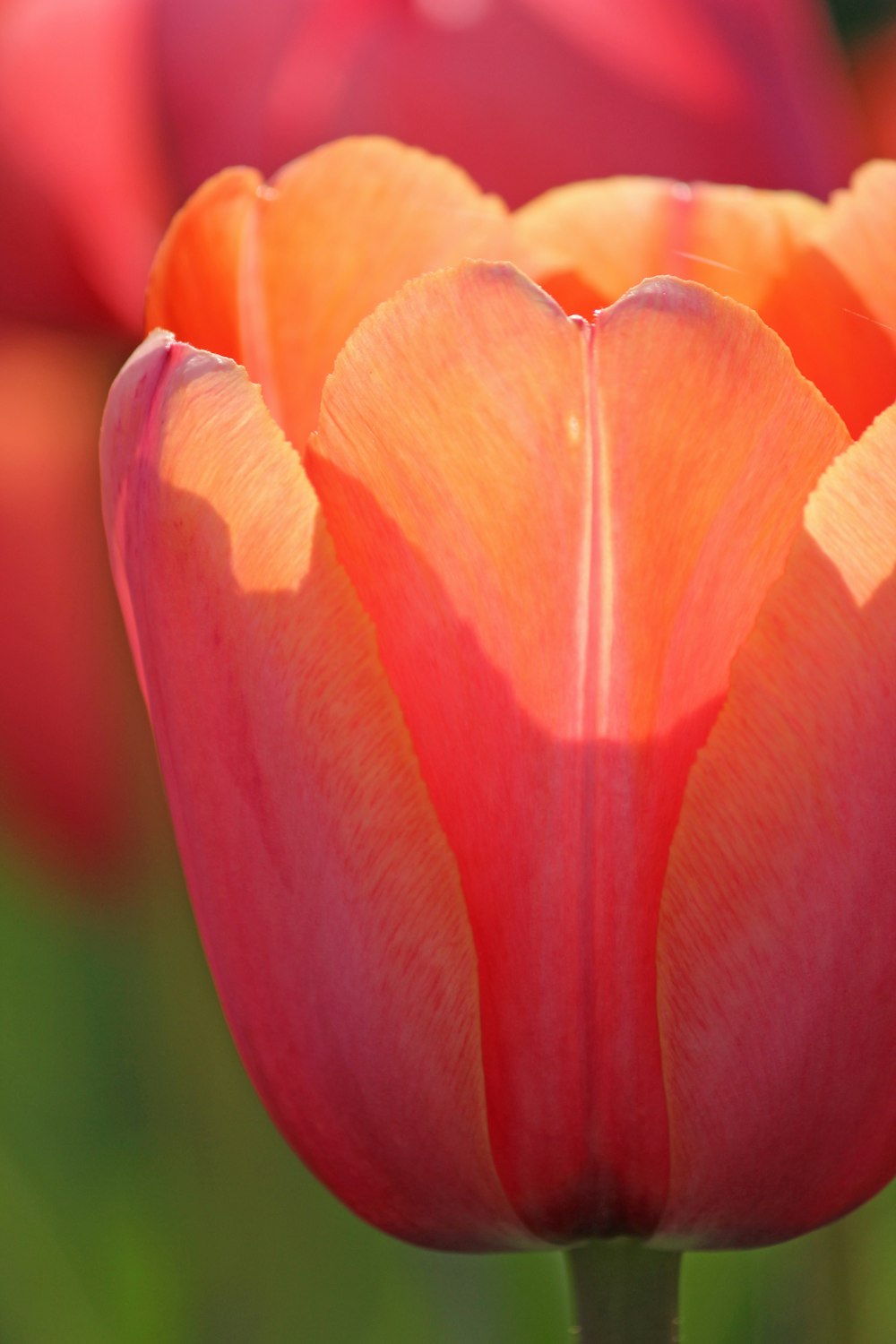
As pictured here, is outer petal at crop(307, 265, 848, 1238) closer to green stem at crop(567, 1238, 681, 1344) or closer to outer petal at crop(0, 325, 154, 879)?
green stem at crop(567, 1238, 681, 1344)

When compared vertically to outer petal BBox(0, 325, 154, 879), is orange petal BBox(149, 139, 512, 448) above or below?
above

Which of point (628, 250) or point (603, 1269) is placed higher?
point (628, 250)

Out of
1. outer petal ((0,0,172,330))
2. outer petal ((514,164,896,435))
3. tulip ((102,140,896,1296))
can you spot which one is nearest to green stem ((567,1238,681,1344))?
tulip ((102,140,896,1296))

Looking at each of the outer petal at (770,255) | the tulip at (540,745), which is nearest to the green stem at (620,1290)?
the tulip at (540,745)

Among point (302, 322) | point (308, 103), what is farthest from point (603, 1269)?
point (308, 103)

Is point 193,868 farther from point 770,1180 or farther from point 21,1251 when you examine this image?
point 21,1251

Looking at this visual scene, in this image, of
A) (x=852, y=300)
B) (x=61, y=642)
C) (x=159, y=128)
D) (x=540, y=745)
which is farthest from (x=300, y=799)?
(x=159, y=128)
